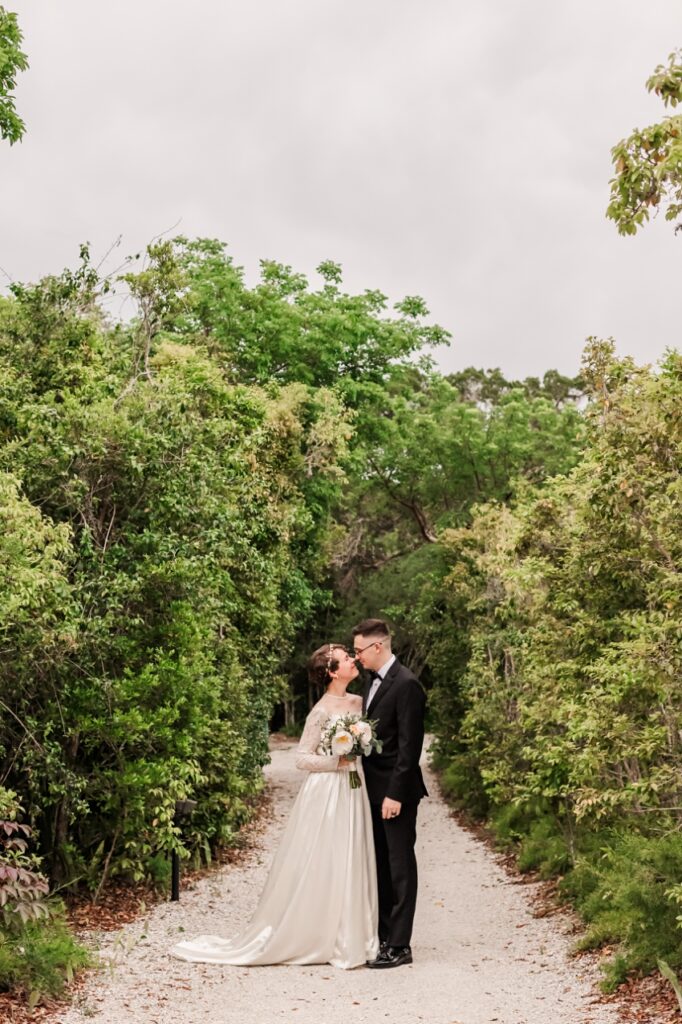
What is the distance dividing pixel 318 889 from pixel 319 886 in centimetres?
2

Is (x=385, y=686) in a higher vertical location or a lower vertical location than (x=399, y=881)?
higher

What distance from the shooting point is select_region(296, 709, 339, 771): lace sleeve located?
7.96m

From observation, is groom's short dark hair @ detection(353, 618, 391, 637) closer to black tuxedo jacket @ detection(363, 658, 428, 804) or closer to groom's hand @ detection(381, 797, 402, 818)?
black tuxedo jacket @ detection(363, 658, 428, 804)

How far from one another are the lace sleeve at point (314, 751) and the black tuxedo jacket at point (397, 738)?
11.6 inches

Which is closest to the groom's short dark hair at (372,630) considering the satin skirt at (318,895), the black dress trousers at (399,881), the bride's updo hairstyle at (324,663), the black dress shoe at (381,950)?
the bride's updo hairstyle at (324,663)

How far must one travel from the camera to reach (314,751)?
26.4 feet

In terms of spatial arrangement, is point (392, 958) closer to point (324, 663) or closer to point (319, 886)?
point (319, 886)

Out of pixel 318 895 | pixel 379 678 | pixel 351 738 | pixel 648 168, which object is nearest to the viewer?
pixel 648 168

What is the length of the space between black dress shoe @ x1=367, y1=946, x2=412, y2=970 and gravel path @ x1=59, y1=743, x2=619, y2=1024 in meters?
0.09

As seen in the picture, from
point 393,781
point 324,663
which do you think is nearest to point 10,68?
point 324,663

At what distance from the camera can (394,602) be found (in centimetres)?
3256

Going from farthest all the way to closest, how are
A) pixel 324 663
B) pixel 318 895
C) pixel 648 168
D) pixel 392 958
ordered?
pixel 324 663 < pixel 318 895 < pixel 392 958 < pixel 648 168

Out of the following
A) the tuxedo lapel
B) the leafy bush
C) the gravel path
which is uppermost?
the tuxedo lapel

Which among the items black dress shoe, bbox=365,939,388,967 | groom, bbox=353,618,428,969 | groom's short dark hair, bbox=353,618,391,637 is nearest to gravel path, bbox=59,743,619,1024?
black dress shoe, bbox=365,939,388,967
